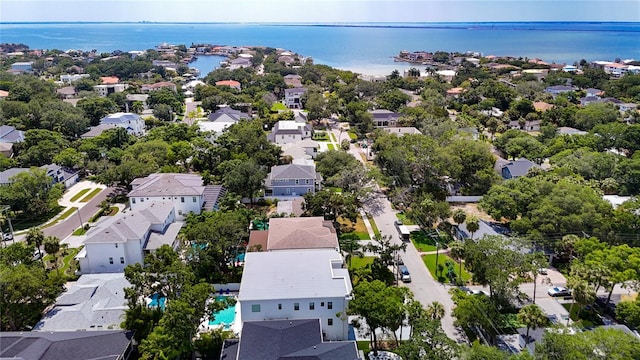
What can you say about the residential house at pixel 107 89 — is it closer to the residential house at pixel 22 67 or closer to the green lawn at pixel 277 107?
the green lawn at pixel 277 107

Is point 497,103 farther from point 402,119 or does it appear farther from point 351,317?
point 351,317

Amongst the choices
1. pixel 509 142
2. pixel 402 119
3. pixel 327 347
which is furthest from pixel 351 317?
pixel 402 119

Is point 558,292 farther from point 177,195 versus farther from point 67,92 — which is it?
point 67,92

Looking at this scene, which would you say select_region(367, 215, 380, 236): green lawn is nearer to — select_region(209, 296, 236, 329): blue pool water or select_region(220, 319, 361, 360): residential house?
select_region(209, 296, 236, 329): blue pool water

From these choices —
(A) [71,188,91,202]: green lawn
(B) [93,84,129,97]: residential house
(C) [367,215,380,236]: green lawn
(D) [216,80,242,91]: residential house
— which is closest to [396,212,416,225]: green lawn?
(C) [367,215,380,236]: green lawn

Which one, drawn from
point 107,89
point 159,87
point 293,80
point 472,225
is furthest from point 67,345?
point 293,80

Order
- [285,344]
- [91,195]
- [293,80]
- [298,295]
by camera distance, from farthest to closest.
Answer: [293,80], [91,195], [298,295], [285,344]
